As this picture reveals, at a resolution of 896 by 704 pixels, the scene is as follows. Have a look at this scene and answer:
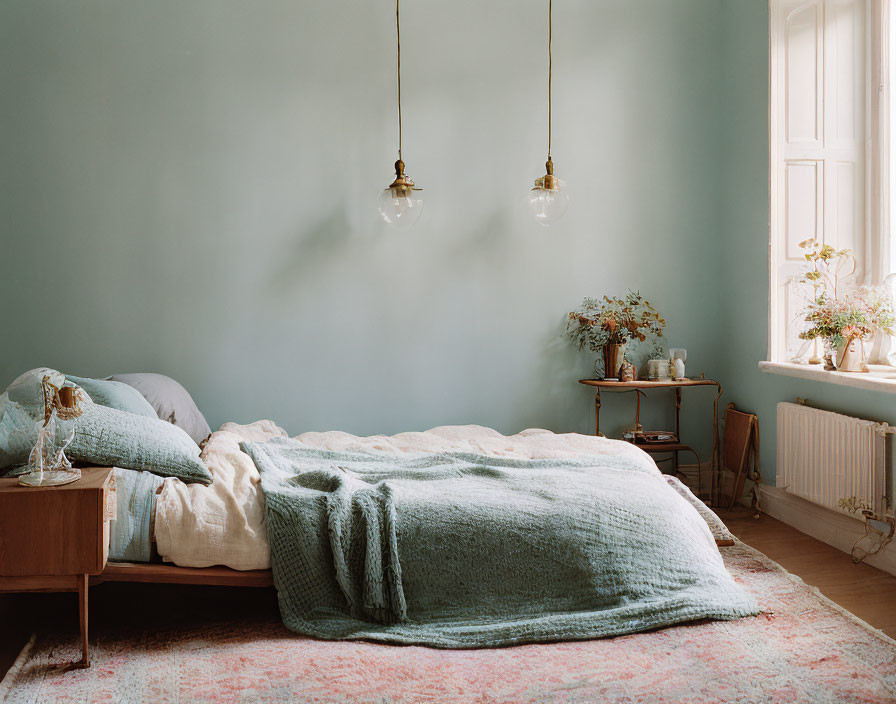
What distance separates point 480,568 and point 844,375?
2062 mm

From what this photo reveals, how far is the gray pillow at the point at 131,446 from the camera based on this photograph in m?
2.24

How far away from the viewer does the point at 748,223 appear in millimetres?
4031

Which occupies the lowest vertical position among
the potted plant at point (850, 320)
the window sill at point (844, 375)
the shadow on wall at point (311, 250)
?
the window sill at point (844, 375)

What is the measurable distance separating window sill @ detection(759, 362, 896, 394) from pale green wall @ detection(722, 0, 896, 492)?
0.27 feet

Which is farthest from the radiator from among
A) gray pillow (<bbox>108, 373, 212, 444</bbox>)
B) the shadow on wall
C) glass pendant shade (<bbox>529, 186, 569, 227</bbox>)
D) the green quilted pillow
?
gray pillow (<bbox>108, 373, 212, 444</bbox>)

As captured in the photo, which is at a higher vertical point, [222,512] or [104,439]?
[104,439]

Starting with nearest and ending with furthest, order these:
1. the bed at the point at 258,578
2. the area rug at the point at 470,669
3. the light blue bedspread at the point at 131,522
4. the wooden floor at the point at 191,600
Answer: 1. the area rug at the point at 470,669
2. the bed at the point at 258,578
3. the light blue bedspread at the point at 131,522
4. the wooden floor at the point at 191,600

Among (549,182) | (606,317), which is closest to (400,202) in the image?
(549,182)

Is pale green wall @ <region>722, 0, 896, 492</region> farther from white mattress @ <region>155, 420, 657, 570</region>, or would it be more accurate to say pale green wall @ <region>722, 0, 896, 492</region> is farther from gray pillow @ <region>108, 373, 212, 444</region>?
gray pillow @ <region>108, 373, 212, 444</region>

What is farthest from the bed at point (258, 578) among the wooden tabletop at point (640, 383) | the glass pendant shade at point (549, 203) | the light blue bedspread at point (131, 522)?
the glass pendant shade at point (549, 203)

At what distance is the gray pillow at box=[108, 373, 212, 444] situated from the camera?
3.15 m

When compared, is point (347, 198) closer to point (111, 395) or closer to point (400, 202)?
point (400, 202)

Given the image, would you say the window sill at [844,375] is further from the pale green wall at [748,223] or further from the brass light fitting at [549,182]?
the brass light fitting at [549,182]

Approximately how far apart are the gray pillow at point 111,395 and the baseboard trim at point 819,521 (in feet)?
10.3
